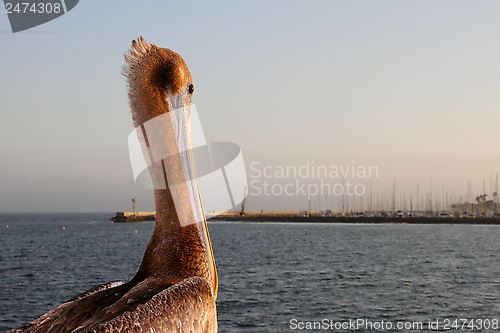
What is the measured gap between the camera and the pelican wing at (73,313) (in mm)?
3203

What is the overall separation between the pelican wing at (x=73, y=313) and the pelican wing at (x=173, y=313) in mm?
215

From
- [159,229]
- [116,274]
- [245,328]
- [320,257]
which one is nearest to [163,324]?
[159,229]

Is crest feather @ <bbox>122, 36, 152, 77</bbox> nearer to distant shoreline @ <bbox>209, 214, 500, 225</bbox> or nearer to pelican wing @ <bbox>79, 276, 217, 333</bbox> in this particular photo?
pelican wing @ <bbox>79, 276, 217, 333</bbox>

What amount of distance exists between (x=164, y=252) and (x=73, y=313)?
68 cm

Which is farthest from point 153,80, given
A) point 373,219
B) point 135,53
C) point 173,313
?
point 373,219

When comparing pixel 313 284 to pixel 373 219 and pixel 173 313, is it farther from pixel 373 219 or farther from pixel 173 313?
pixel 373 219

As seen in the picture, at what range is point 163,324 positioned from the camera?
3051 mm

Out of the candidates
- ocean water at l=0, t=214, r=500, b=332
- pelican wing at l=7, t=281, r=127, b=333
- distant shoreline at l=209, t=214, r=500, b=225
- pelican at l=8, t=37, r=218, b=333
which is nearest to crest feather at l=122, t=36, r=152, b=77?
pelican at l=8, t=37, r=218, b=333

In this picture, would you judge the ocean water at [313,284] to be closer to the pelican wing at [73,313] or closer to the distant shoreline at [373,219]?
the pelican wing at [73,313]

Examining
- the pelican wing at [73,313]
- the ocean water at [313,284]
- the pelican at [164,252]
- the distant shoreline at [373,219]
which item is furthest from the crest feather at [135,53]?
the distant shoreline at [373,219]

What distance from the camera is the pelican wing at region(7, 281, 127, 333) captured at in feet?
10.5

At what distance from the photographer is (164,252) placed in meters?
3.49

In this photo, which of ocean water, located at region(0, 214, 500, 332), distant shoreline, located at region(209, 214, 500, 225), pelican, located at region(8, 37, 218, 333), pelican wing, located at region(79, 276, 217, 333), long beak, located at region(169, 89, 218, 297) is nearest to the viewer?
pelican wing, located at region(79, 276, 217, 333)

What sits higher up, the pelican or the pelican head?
the pelican head
